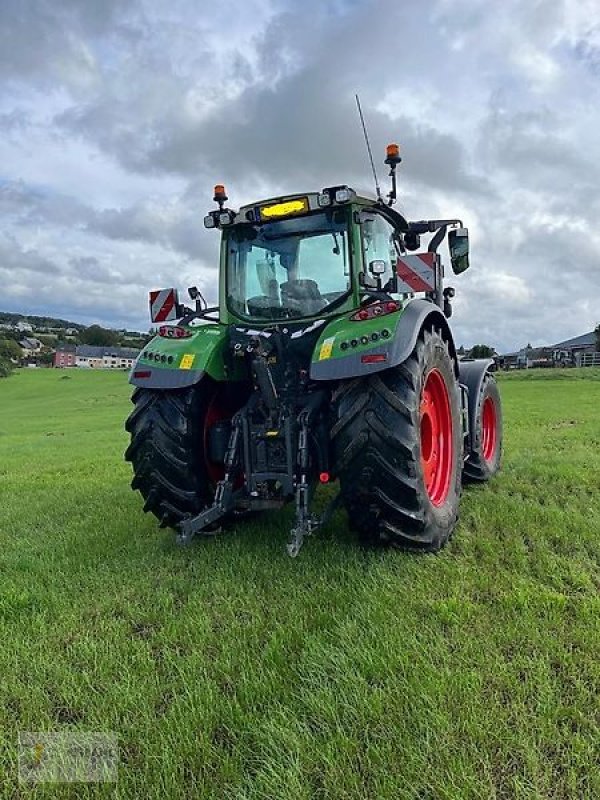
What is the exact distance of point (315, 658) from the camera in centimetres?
256

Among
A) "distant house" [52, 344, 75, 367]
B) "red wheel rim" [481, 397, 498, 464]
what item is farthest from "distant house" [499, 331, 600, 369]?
"distant house" [52, 344, 75, 367]

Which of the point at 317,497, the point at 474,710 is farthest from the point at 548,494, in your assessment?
the point at 474,710

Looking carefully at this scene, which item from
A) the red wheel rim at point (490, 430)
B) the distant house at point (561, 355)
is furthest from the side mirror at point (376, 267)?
the distant house at point (561, 355)

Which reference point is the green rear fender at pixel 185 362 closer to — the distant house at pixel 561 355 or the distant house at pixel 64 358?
the distant house at pixel 561 355

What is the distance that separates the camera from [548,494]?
5.28 m

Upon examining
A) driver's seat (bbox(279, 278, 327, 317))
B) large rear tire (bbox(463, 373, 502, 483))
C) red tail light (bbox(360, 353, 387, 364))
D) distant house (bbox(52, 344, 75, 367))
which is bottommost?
large rear tire (bbox(463, 373, 502, 483))

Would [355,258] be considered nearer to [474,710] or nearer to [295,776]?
[474,710]

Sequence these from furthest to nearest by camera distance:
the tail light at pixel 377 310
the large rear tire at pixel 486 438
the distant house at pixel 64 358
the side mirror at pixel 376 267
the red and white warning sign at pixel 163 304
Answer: the distant house at pixel 64 358 → the large rear tire at pixel 486 438 → the red and white warning sign at pixel 163 304 → the side mirror at pixel 376 267 → the tail light at pixel 377 310

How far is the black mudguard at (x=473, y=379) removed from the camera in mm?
5918

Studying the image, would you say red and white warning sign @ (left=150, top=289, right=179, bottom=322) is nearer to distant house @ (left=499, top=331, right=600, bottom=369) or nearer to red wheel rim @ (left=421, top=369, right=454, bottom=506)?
red wheel rim @ (left=421, top=369, right=454, bottom=506)

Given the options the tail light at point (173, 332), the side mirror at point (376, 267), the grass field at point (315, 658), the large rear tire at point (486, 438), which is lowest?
the grass field at point (315, 658)

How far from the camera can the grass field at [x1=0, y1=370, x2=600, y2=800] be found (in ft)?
6.45

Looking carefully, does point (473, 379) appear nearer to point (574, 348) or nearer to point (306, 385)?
point (306, 385)

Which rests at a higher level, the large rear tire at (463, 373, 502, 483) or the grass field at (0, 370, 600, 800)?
the large rear tire at (463, 373, 502, 483)
